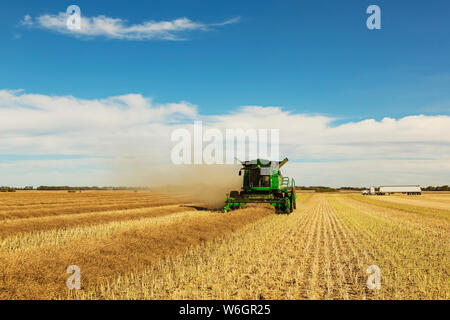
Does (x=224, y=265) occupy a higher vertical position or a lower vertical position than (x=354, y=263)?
higher

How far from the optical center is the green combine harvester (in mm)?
23188

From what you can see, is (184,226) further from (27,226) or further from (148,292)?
(27,226)

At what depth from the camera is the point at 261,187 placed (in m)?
23.6

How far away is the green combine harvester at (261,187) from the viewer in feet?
76.1

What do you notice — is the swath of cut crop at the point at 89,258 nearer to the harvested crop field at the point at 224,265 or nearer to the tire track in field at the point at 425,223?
the harvested crop field at the point at 224,265

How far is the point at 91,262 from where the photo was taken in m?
8.37

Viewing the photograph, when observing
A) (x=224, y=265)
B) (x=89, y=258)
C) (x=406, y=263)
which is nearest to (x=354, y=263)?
(x=406, y=263)

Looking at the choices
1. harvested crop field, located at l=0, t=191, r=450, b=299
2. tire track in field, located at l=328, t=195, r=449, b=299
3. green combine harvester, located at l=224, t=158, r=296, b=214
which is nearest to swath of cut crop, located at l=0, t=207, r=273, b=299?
harvested crop field, located at l=0, t=191, r=450, b=299

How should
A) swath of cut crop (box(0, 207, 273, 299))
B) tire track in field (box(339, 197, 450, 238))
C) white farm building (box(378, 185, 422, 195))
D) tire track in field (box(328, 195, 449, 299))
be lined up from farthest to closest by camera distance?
1. white farm building (box(378, 185, 422, 195))
2. tire track in field (box(339, 197, 450, 238))
3. tire track in field (box(328, 195, 449, 299))
4. swath of cut crop (box(0, 207, 273, 299))

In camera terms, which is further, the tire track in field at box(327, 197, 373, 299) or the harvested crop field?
the tire track in field at box(327, 197, 373, 299)

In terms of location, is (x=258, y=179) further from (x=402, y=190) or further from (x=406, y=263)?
(x=402, y=190)

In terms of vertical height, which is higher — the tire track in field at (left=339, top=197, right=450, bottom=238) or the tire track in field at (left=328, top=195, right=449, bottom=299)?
the tire track in field at (left=328, top=195, right=449, bottom=299)

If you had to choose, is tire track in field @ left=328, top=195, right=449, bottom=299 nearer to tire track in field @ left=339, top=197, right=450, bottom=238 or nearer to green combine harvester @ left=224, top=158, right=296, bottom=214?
tire track in field @ left=339, top=197, right=450, bottom=238
